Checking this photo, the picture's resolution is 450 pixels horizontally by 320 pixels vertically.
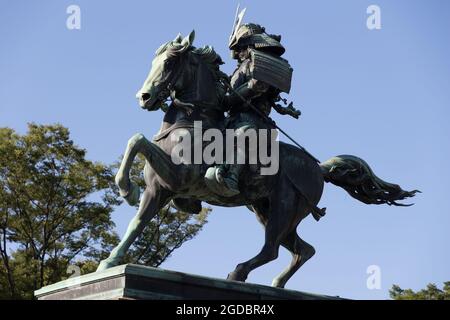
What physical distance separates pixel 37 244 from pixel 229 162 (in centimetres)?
1295

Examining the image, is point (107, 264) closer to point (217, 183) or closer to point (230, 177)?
point (217, 183)

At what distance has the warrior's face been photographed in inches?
425

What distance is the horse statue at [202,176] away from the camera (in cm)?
1059

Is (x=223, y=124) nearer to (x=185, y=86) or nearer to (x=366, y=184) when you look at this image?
(x=185, y=86)

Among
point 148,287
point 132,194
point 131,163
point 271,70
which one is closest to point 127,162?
point 131,163

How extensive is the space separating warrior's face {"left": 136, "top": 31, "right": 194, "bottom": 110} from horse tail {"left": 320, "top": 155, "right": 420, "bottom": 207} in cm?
260

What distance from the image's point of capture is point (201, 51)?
37.3 feet

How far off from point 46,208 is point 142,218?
505 inches

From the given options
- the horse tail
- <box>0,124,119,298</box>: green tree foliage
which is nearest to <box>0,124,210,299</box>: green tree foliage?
<box>0,124,119,298</box>: green tree foliage

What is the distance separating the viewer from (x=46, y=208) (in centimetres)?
2295

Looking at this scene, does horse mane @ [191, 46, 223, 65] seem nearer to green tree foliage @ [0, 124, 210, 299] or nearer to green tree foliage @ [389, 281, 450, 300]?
green tree foliage @ [0, 124, 210, 299]

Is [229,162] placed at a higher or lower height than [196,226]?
lower
